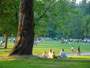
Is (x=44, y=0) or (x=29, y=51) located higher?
(x=44, y=0)

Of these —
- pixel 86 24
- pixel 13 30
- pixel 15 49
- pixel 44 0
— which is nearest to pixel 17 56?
pixel 15 49

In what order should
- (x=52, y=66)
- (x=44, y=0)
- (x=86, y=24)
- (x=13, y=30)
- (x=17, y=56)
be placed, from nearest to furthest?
(x=52, y=66), (x=17, y=56), (x=13, y=30), (x=44, y=0), (x=86, y=24)

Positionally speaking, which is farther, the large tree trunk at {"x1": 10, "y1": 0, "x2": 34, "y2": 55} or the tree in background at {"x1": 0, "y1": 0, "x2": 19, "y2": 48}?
the tree in background at {"x1": 0, "y1": 0, "x2": 19, "y2": 48}

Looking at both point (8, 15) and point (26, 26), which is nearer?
point (26, 26)

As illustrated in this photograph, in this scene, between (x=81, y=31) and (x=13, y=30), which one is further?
(x=81, y=31)

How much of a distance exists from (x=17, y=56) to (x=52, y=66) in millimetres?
6290

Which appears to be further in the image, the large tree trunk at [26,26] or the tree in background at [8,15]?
the tree in background at [8,15]

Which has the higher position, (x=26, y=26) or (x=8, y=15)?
(x=8, y=15)

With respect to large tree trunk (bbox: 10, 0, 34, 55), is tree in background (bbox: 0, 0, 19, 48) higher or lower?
higher

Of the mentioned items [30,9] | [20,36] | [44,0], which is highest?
[44,0]

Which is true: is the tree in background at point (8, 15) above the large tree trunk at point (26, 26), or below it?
above

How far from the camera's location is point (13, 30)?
186ft

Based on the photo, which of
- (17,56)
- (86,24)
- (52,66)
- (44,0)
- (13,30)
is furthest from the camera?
(86,24)

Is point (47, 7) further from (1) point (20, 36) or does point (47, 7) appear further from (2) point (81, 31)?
(2) point (81, 31)
